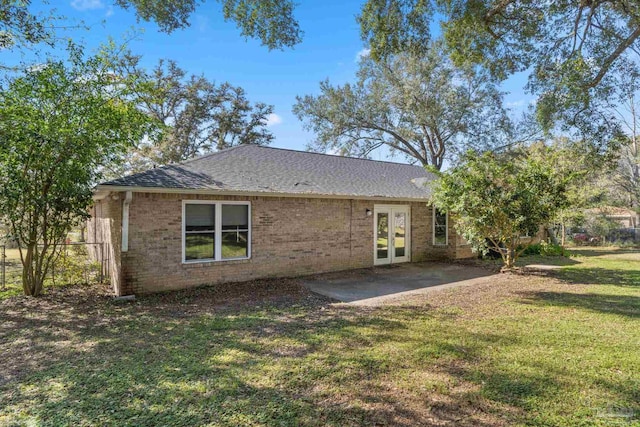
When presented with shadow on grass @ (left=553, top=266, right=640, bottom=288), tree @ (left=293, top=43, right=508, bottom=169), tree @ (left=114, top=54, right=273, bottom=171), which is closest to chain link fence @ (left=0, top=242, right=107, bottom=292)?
shadow on grass @ (left=553, top=266, right=640, bottom=288)

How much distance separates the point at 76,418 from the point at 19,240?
6463 millimetres

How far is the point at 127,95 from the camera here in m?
8.06

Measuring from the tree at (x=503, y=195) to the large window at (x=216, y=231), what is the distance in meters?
6.24

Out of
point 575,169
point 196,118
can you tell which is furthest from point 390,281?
point 196,118

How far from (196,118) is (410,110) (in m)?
16.2

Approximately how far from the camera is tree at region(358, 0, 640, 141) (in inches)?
340

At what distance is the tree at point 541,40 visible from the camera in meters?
8.62

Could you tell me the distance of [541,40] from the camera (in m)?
9.92

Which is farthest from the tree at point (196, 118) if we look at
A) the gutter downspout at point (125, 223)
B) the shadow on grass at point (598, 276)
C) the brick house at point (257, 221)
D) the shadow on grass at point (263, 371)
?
the shadow on grass at point (598, 276)

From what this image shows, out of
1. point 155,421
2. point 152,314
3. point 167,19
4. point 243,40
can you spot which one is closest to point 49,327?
point 152,314

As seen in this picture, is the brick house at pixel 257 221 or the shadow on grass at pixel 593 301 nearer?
the shadow on grass at pixel 593 301

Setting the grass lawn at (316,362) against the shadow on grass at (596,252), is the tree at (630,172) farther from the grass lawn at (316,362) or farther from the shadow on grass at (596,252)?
the grass lawn at (316,362)

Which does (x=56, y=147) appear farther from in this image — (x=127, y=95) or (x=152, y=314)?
(x=152, y=314)

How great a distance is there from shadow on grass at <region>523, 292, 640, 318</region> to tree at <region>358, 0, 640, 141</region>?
14.6 feet
